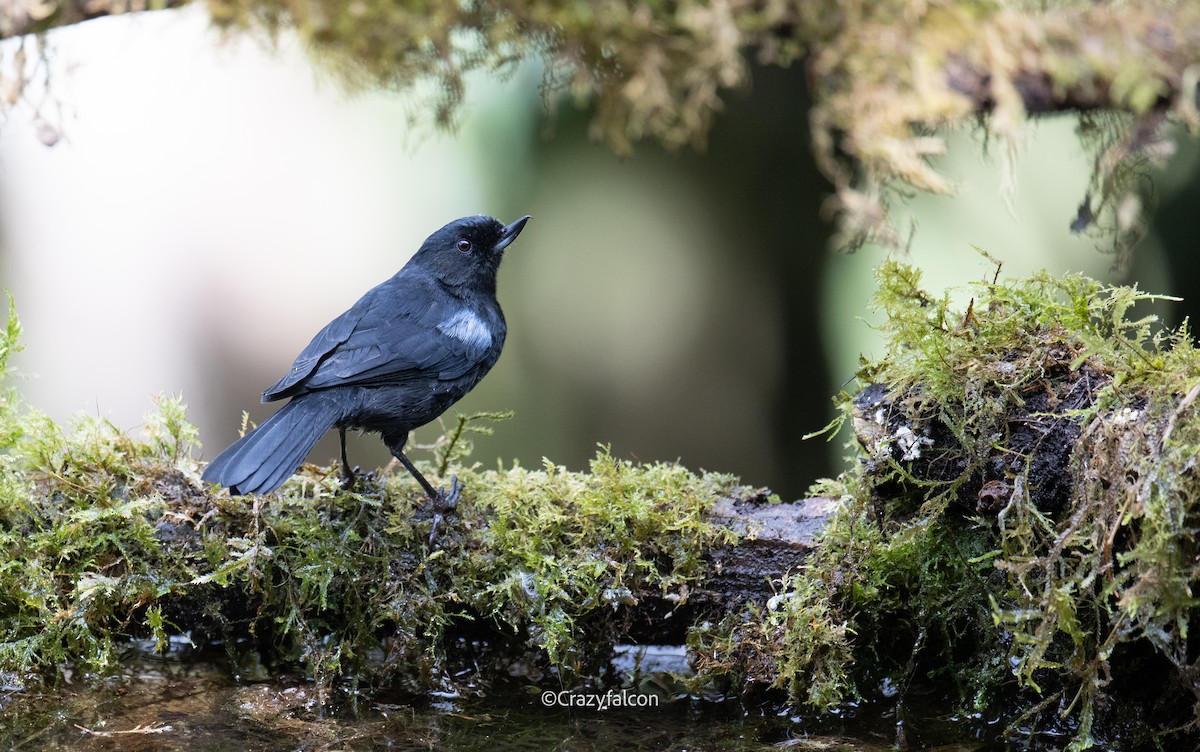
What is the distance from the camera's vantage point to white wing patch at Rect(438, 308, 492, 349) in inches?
148

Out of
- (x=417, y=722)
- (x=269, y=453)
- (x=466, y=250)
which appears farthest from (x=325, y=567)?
(x=466, y=250)

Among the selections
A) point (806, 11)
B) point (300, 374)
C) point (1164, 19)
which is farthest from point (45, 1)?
point (1164, 19)

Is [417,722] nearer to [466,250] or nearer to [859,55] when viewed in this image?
[466,250]

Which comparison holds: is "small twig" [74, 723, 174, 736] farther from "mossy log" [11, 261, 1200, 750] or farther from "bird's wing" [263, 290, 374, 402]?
"bird's wing" [263, 290, 374, 402]

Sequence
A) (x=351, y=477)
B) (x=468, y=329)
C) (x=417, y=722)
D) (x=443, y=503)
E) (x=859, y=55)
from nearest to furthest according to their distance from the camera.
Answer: (x=417, y=722)
(x=443, y=503)
(x=351, y=477)
(x=468, y=329)
(x=859, y=55)

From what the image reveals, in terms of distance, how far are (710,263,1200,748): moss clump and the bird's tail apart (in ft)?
4.88

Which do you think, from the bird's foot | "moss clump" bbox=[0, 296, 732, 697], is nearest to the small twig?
"moss clump" bbox=[0, 296, 732, 697]

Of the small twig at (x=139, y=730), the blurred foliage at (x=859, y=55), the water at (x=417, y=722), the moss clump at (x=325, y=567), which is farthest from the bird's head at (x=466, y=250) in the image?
the small twig at (x=139, y=730)

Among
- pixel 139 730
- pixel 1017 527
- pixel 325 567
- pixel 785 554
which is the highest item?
pixel 1017 527

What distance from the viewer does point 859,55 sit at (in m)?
4.15

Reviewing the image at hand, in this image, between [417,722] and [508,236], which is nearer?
[417,722]

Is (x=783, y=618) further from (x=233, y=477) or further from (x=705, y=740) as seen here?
(x=233, y=477)

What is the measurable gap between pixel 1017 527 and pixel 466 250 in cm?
277

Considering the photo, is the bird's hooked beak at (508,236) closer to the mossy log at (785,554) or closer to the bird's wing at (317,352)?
the bird's wing at (317,352)
